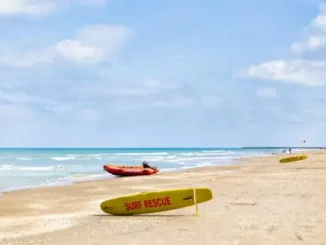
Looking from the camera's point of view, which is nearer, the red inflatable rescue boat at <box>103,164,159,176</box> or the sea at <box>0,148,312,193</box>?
the sea at <box>0,148,312,193</box>

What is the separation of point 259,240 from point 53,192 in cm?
1357

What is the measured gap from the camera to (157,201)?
13.0 m

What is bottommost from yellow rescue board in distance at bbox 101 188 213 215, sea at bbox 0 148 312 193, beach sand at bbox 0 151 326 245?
sea at bbox 0 148 312 193

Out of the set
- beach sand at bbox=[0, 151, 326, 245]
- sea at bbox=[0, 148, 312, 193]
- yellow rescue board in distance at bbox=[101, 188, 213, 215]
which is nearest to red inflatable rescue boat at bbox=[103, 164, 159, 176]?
sea at bbox=[0, 148, 312, 193]

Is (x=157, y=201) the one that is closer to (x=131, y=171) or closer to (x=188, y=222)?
(x=188, y=222)

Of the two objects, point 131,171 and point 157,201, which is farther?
point 131,171

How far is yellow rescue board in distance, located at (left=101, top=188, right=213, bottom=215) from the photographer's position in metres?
13.0

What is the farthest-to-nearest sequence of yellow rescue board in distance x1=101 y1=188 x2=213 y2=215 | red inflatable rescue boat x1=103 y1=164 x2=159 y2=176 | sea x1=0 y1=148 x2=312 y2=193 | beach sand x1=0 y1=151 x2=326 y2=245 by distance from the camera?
red inflatable rescue boat x1=103 y1=164 x2=159 y2=176, sea x1=0 y1=148 x2=312 y2=193, yellow rescue board in distance x1=101 y1=188 x2=213 y2=215, beach sand x1=0 y1=151 x2=326 y2=245

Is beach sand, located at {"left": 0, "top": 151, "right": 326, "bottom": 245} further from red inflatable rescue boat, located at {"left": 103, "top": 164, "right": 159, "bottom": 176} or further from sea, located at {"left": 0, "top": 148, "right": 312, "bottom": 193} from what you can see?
red inflatable rescue boat, located at {"left": 103, "top": 164, "right": 159, "bottom": 176}

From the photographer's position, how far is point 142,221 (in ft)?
39.1

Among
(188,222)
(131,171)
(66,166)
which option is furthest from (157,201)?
(66,166)

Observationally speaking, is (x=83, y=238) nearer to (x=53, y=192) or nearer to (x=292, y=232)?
(x=292, y=232)

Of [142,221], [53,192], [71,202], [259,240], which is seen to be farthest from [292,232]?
[53,192]

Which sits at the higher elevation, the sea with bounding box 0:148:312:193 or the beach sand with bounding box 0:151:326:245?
the beach sand with bounding box 0:151:326:245
